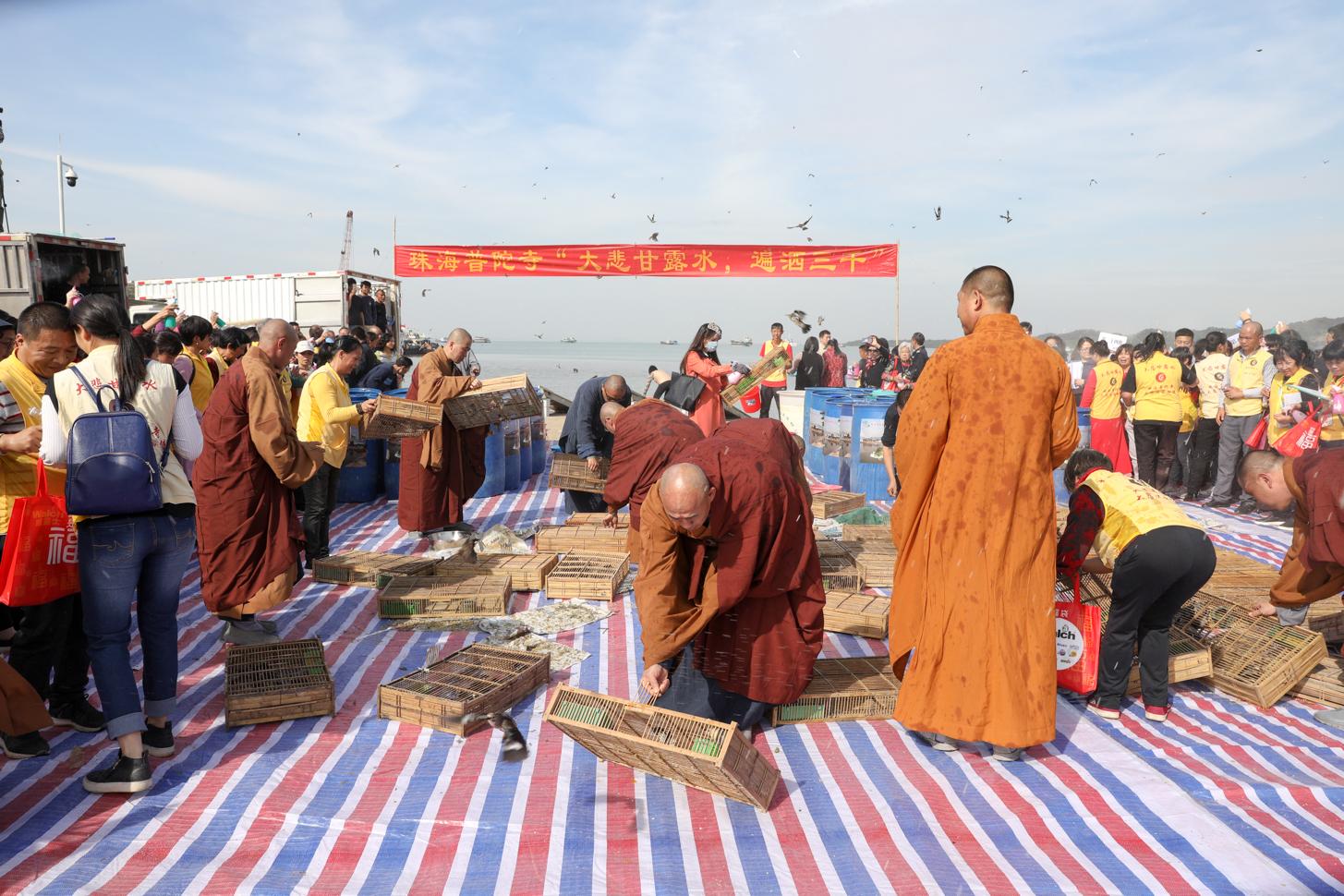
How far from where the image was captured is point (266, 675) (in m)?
4.09

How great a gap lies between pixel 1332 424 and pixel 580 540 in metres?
6.73

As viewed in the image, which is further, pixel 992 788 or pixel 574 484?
pixel 574 484

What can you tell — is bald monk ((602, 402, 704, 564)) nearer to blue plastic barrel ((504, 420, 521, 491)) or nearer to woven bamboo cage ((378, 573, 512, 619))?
woven bamboo cage ((378, 573, 512, 619))

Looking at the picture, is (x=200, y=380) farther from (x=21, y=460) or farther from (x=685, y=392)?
(x=685, y=392)

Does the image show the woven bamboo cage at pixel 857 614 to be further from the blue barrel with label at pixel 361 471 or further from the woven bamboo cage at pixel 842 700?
the blue barrel with label at pixel 361 471

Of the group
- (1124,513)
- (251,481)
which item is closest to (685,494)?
(1124,513)

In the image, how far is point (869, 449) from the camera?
903 centimetres

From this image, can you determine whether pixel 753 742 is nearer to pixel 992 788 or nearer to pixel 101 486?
pixel 992 788

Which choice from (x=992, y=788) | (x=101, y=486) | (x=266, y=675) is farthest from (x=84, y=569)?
(x=992, y=788)

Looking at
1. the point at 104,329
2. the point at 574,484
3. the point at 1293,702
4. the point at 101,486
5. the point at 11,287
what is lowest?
the point at 1293,702

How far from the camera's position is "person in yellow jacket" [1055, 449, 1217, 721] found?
3.67 meters

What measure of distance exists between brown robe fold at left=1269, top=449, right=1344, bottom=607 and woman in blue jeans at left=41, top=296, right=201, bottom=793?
15.8 ft

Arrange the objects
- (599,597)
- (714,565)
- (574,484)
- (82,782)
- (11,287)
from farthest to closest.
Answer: (11,287) → (574,484) → (599,597) → (714,565) → (82,782)

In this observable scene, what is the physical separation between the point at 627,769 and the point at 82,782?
2070 millimetres
